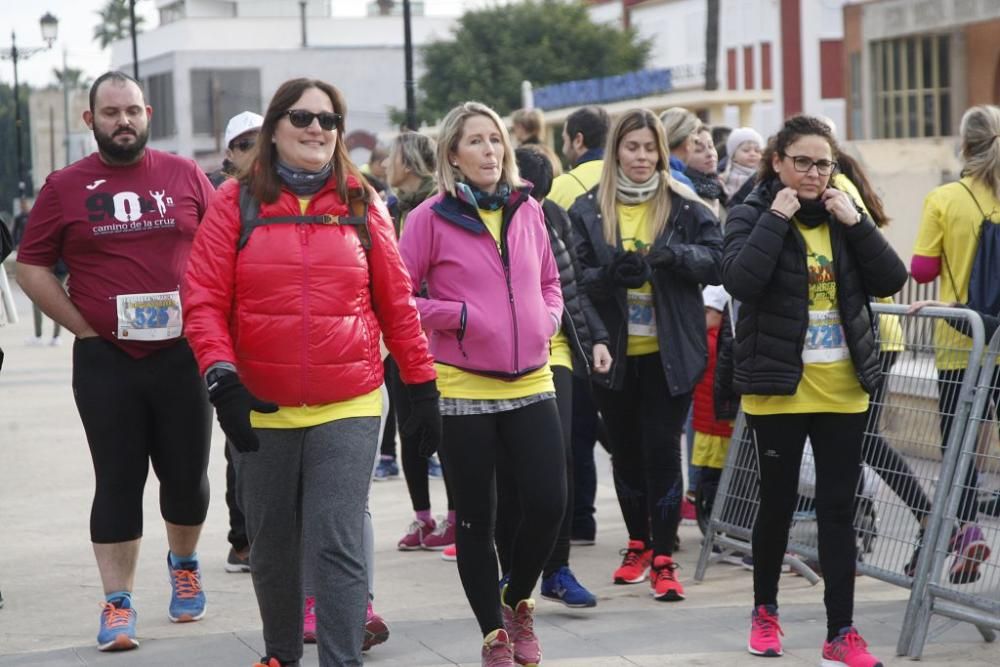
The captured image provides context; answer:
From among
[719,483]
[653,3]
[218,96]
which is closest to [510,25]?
[653,3]

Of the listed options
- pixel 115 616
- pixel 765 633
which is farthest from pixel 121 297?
pixel 765 633

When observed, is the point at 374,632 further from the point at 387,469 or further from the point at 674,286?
the point at 387,469

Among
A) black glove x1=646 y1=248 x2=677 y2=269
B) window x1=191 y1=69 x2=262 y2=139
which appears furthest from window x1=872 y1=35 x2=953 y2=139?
black glove x1=646 y1=248 x2=677 y2=269

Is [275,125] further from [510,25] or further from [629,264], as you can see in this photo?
[510,25]

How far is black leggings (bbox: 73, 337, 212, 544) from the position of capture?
6156mm

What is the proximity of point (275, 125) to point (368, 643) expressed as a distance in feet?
6.82

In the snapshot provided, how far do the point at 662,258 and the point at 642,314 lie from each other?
1.01ft

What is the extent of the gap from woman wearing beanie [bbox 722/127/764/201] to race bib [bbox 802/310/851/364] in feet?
10.5

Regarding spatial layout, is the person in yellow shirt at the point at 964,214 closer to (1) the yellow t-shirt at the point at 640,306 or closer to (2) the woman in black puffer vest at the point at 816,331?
(2) the woman in black puffer vest at the point at 816,331

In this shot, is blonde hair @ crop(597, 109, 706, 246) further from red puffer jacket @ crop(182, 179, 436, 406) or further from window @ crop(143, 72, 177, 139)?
window @ crop(143, 72, 177, 139)

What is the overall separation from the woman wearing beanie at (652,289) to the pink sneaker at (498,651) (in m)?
1.45

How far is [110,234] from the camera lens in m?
6.10

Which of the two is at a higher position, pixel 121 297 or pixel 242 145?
pixel 242 145

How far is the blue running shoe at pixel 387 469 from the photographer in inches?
410
